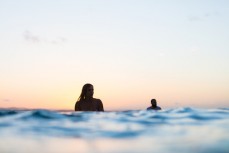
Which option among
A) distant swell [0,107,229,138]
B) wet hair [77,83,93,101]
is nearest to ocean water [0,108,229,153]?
distant swell [0,107,229,138]

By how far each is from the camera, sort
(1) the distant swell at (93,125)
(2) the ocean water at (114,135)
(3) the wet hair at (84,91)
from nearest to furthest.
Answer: (2) the ocean water at (114,135) → (1) the distant swell at (93,125) → (3) the wet hair at (84,91)

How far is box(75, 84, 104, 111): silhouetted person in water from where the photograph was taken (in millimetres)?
11576

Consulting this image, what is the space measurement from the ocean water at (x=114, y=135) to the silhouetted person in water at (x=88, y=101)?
145 inches

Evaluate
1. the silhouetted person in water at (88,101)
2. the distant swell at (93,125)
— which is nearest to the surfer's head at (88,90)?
the silhouetted person in water at (88,101)

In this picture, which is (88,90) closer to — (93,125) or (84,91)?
(84,91)

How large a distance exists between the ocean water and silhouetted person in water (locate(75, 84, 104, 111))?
3687 millimetres

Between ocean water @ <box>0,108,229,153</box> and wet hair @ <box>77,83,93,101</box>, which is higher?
wet hair @ <box>77,83,93,101</box>

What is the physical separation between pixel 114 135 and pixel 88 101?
5.78 m

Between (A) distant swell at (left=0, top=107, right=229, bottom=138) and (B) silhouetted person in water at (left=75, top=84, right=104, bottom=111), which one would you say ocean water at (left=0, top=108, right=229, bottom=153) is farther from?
(B) silhouetted person in water at (left=75, top=84, right=104, bottom=111)

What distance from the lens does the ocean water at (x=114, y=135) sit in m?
5.36

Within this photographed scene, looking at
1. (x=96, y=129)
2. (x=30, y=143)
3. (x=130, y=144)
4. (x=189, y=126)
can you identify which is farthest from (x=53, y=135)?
(x=189, y=126)

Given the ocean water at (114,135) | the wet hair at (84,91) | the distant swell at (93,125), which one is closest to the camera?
the ocean water at (114,135)

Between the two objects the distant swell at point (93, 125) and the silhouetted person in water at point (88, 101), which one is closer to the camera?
the distant swell at point (93, 125)

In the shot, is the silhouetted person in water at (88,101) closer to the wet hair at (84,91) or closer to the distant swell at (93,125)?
the wet hair at (84,91)
